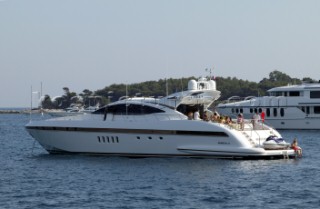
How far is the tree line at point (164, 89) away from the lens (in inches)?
4727

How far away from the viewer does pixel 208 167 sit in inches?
1393

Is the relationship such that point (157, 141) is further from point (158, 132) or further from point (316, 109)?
point (316, 109)

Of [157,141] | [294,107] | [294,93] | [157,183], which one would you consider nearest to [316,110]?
[294,107]

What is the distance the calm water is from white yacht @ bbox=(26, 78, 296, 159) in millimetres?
610

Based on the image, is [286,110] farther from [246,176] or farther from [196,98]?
[246,176]

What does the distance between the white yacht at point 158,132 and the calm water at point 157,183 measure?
2.00 feet

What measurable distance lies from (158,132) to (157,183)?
864 cm

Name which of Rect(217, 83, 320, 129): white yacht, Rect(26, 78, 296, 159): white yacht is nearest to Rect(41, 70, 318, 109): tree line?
Rect(217, 83, 320, 129): white yacht

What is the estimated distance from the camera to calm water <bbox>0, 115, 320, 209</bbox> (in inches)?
1047

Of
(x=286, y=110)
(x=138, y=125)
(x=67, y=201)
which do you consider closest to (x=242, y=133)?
(x=138, y=125)

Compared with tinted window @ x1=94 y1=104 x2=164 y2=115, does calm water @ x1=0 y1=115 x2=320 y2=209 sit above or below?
below

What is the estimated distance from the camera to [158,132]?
39.1 meters

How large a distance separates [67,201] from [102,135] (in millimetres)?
13840

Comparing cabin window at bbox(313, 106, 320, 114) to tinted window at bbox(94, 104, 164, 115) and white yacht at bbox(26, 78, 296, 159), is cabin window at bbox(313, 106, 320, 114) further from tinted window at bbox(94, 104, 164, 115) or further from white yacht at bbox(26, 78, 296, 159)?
tinted window at bbox(94, 104, 164, 115)
